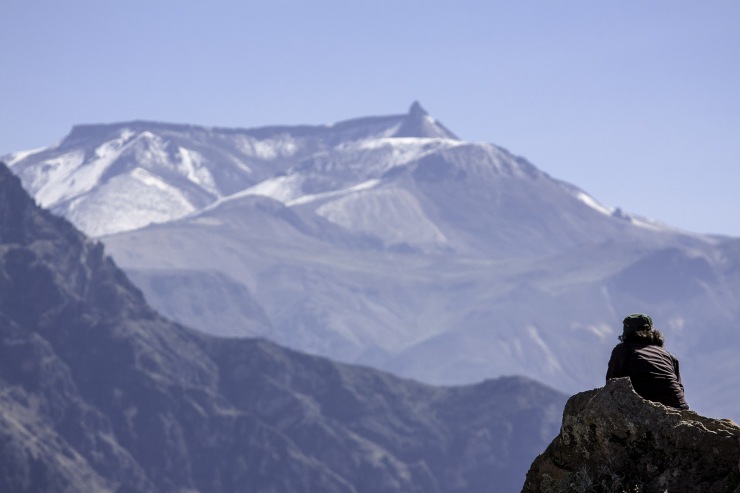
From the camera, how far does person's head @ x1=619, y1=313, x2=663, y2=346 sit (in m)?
25.3

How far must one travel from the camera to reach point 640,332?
83.3 feet

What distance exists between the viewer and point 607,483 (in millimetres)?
23750

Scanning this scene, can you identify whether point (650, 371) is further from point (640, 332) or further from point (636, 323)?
point (636, 323)

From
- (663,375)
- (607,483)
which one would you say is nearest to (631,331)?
(663,375)

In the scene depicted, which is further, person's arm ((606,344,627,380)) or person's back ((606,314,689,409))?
person's arm ((606,344,627,380))

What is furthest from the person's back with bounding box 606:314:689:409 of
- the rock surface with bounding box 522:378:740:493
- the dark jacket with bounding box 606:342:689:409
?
the rock surface with bounding box 522:378:740:493

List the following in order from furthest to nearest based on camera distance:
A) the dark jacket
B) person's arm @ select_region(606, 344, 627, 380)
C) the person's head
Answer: the person's head, person's arm @ select_region(606, 344, 627, 380), the dark jacket

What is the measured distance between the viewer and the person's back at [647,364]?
2424cm

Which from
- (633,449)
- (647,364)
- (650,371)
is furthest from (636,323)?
(633,449)

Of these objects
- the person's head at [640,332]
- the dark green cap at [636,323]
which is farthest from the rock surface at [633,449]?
the dark green cap at [636,323]

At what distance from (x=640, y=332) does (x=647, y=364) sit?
896mm

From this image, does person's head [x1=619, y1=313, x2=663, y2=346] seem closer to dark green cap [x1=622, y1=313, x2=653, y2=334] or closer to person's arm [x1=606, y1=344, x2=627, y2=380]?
dark green cap [x1=622, y1=313, x2=653, y2=334]

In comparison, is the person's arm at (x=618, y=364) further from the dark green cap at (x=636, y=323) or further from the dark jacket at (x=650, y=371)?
the dark green cap at (x=636, y=323)

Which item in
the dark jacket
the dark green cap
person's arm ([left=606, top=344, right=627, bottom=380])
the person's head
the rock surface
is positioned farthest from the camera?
the dark green cap
